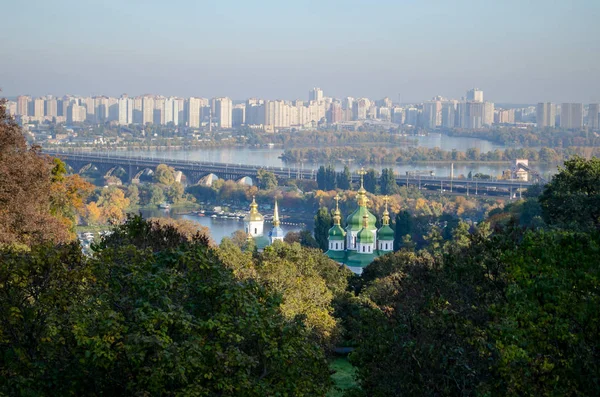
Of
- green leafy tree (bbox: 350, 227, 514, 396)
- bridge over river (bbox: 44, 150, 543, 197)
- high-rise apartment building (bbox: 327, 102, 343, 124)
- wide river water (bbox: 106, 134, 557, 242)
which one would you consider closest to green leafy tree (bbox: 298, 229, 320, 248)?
wide river water (bbox: 106, 134, 557, 242)

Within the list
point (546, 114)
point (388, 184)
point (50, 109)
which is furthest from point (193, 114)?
point (388, 184)

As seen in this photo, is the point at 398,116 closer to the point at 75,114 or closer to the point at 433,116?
the point at 433,116

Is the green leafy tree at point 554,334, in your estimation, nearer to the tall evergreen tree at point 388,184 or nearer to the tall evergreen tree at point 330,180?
the tall evergreen tree at point 388,184

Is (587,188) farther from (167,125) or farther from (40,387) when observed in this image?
(167,125)

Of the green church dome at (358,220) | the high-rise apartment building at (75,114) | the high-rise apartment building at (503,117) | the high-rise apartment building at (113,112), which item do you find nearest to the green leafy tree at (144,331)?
the green church dome at (358,220)

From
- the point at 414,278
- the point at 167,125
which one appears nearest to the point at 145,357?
the point at 414,278

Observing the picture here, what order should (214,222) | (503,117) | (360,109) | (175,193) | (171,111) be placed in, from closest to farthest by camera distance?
(214,222)
(175,193)
(171,111)
(503,117)
(360,109)

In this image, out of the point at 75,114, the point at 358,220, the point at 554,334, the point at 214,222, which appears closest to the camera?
the point at 554,334
